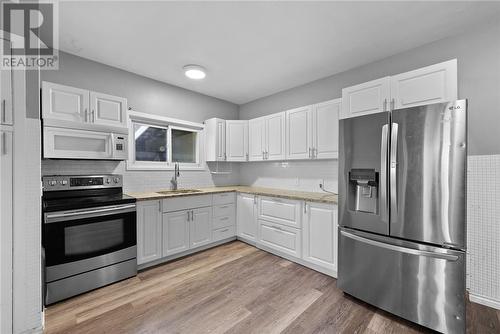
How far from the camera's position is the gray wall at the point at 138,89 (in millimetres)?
2520

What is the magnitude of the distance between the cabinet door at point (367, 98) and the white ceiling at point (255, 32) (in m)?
0.50

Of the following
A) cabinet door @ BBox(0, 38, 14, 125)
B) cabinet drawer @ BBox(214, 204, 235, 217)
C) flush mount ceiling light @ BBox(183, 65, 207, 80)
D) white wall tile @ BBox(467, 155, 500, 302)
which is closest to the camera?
cabinet door @ BBox(0, 38, 14, 125)

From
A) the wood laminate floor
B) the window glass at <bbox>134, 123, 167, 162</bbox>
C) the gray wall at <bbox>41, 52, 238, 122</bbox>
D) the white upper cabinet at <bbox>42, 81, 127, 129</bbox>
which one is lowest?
the wood laminate floor

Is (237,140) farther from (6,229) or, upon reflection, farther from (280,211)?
(6,229)

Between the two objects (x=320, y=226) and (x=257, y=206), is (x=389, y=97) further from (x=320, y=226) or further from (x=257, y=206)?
(x=257, y=206)

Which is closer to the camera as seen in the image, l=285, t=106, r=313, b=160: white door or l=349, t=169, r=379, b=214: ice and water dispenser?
l=349, t=169, r=379, b=214: ice and water dispenser

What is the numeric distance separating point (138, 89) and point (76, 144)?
1.22 m

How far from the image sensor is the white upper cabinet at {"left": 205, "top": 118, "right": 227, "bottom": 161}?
12.2 ft

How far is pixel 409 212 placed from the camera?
1.64 m

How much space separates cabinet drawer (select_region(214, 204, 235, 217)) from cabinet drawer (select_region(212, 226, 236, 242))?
0.73 feet

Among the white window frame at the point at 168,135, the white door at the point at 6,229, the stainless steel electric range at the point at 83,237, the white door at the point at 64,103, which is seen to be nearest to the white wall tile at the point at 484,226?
the stainless steel electric range at the point at 83,237

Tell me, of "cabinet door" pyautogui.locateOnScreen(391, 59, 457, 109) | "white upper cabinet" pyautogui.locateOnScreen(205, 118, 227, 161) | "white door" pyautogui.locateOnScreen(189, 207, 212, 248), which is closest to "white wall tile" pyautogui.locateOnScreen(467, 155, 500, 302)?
"cabinet door" pyautogui.locateOnScreen(391, 59, 457, 109)

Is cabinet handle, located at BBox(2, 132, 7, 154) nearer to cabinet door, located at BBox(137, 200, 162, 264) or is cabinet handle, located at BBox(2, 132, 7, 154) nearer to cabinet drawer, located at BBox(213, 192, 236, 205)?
cabinet door, located at BBox(137, 200, 162, 264)

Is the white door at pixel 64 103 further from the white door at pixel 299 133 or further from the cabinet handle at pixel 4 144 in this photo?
the white door at pixel 299 133
